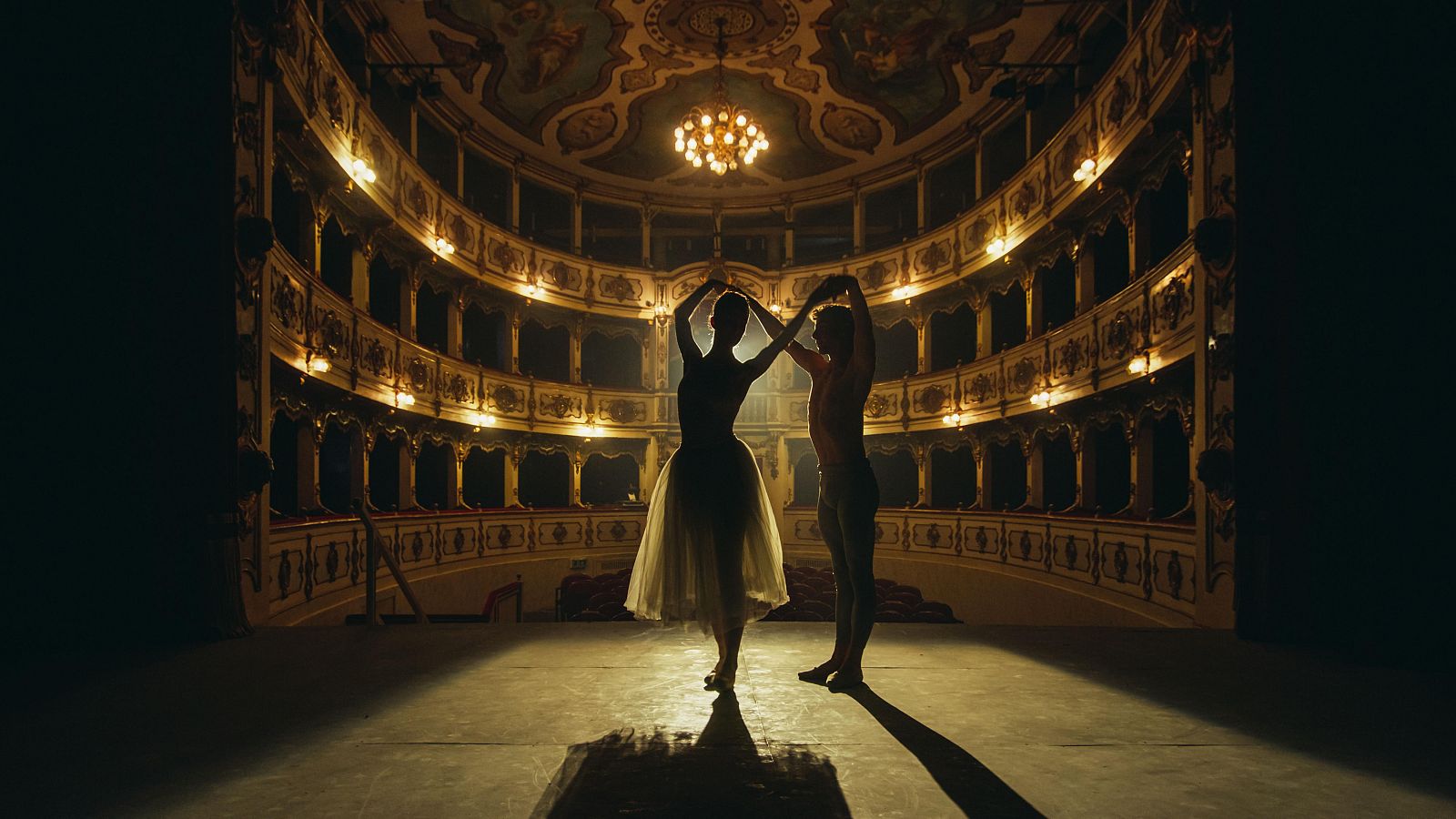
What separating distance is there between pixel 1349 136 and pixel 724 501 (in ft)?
16.5

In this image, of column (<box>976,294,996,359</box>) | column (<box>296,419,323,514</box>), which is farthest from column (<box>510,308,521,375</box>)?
column (<box>976,294,996,359</box>)

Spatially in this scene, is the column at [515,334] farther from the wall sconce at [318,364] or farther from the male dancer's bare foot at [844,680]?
the male dancer's bare foot at [844,680]

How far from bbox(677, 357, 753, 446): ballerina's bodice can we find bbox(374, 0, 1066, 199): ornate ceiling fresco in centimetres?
1053

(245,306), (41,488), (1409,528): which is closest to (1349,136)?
(1409,528)

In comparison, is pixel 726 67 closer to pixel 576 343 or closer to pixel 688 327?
pixel 576 343

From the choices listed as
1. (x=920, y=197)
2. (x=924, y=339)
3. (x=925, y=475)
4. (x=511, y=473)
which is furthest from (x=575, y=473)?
(x=920, y=197)

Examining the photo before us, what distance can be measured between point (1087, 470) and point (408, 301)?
518 inches

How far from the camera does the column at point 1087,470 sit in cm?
1359

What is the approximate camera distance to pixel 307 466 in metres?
11.6

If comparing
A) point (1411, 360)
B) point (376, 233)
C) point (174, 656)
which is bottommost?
point (174, 656)

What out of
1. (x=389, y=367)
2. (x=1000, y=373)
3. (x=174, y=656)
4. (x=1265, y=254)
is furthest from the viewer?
(x=1000, y=373)

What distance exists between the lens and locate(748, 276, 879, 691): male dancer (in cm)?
396

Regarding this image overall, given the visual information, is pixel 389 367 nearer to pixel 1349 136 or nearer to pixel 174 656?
pixel 174 656

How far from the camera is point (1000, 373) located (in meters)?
15.8
